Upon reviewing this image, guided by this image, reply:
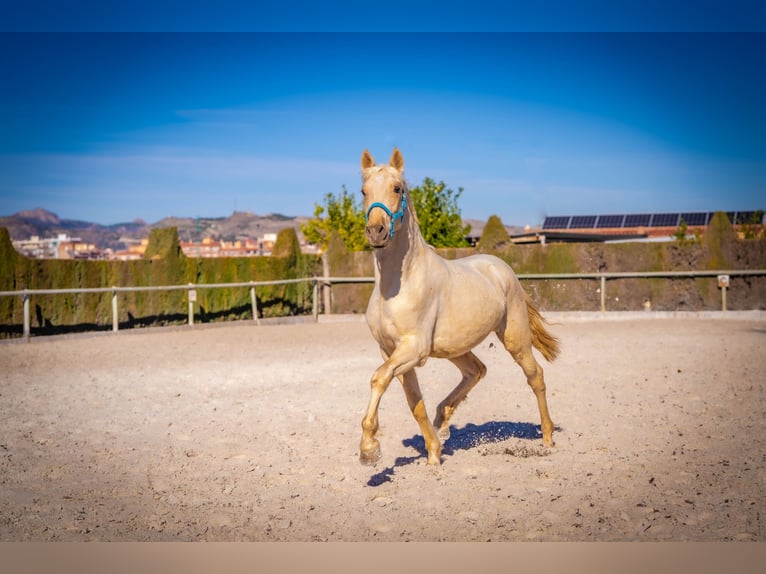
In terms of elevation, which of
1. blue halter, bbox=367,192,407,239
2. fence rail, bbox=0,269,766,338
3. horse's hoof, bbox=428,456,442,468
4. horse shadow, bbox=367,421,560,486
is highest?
blue halter, bbox=367,192,407,239

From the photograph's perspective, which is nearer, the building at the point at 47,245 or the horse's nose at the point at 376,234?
the horse's nose at the point at 376,234

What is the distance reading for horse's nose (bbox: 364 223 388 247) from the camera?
4.60 meters

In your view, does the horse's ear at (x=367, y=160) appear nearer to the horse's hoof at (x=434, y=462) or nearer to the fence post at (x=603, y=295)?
the horse's hoof at (x=434, y=462)

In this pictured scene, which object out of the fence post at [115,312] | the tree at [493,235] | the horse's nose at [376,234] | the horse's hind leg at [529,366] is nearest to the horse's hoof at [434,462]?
the horse's hind leg at [529,366]

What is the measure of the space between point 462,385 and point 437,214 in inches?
1167

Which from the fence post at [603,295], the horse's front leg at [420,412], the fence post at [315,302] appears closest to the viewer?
the horse's front leg at [420,412]

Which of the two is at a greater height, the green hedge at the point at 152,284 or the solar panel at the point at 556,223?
the solar panel at the point at 556,223

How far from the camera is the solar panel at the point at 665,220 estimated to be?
51344 millimetres

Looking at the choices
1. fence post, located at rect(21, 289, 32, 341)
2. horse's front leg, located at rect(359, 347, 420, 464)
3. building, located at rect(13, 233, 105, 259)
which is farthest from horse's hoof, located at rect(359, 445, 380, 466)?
building, located at rect(13, 233, 105, 259)

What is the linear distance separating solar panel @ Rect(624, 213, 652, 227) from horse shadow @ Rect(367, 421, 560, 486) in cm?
4565

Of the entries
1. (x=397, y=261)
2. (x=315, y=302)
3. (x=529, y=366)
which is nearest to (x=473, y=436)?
(x=529, y=366)

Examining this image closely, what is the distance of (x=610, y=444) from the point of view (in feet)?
20.9

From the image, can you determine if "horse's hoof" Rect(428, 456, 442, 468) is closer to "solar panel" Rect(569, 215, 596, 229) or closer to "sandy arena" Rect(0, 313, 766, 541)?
"sandy arena" Rect(0, 313, 766, 541)

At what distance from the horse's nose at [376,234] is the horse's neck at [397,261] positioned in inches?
21.2
